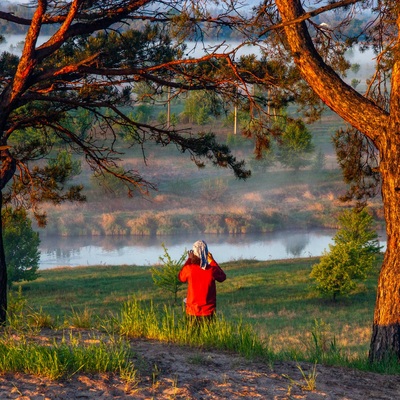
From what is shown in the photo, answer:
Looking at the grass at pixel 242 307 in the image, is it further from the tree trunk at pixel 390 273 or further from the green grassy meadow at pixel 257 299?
the tree trunk at pixel 390 273

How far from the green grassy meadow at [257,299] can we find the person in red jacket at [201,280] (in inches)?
366

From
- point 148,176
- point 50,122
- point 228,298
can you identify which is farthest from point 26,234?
point 148,176

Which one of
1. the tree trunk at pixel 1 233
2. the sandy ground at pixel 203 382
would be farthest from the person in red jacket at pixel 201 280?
the tree trunk at pixel 1 233

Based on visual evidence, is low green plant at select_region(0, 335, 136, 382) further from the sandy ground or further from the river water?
the river water

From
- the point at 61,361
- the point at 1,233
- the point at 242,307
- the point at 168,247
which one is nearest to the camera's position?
the point at 61,361

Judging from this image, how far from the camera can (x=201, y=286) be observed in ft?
28.0

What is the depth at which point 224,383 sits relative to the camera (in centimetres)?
610

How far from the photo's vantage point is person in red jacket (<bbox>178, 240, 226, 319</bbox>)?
848cm

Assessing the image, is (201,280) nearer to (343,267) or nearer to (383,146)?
(383,146)

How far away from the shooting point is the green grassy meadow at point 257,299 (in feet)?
68.8

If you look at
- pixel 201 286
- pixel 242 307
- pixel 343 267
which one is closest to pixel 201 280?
pixel 201 286

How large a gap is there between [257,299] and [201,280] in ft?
65.0

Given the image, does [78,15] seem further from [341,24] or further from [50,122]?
[341,24]

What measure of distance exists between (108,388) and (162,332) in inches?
90.4
